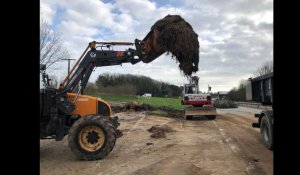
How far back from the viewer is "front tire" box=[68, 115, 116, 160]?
10180 mm

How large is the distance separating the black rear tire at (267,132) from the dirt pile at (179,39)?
3.07 metres

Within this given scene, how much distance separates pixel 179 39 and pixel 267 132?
3.94 meters

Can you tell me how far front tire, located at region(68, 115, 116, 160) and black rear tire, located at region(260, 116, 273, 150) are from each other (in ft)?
14.7

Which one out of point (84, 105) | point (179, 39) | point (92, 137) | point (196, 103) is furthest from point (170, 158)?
point (196, 103)

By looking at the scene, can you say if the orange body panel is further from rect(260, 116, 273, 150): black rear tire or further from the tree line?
the tree line

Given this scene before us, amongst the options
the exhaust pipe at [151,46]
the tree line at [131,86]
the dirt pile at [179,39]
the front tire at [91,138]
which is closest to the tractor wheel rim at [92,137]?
the front tire at [91,138]

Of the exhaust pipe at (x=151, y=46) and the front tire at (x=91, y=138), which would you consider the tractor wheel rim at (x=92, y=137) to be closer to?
the front tire at (x=91, y=138)

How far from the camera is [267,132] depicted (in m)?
11.5

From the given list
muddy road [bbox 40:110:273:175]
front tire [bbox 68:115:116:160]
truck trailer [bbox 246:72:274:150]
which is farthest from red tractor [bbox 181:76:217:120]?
front tire [bbox 68:115:116:160]

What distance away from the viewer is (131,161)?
32.3ft
